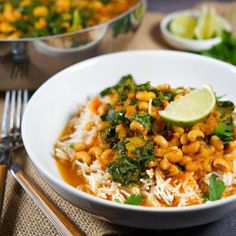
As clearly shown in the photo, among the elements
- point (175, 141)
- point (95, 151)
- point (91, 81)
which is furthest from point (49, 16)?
point (175, 141)

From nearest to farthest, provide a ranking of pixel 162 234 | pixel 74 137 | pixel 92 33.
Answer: pixel 162 234 → pixel 74 137 → pixel 92 33

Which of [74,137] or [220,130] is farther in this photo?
[74,137]

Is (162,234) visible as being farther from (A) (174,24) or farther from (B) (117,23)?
(A) (174,24)

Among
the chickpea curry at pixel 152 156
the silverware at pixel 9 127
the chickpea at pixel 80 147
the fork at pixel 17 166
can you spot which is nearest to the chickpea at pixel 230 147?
the chickpea curry at pixel 152 156

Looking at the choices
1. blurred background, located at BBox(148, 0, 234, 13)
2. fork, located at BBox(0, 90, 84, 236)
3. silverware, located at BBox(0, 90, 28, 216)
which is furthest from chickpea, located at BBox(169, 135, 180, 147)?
blurred background, located at BBox(148, 0, 234, 13)

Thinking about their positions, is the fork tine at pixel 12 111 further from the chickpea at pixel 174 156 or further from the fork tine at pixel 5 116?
the chickpea at pixel 174 156

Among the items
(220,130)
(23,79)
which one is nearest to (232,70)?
(220,130)

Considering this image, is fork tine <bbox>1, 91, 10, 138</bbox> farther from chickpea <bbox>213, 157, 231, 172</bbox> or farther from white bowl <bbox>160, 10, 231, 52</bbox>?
white bowl <bbox>160, 10, 231, 52</bbox>
